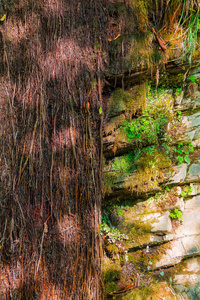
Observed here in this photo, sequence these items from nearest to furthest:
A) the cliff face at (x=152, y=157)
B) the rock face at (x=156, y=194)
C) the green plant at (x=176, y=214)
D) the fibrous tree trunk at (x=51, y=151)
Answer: the fibrous tree trunk at (x=51, y=151), the cliff face at (x=152, y=157), the rock face at (x=156, y=194), the green plant at (x=176, y=214)

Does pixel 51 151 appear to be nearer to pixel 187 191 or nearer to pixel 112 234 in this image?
pixel 112 234

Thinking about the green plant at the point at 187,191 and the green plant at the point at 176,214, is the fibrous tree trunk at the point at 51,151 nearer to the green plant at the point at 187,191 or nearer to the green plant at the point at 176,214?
the green plant at the point at 176,214

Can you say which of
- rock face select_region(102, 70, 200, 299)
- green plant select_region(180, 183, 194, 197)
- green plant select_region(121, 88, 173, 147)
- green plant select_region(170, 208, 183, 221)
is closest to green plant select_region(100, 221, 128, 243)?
rock face select_region(102, 70, 200, 299)

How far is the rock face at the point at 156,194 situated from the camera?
115 inches

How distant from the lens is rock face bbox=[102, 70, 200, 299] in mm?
2914

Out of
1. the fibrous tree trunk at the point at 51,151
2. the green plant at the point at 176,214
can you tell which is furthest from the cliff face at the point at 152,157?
the fibrous tree trunk at the point at 51,151

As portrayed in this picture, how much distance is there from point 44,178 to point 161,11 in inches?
101

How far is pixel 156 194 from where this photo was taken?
3096 millimetres

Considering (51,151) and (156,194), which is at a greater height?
(51,151)

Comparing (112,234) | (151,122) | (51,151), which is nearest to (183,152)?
(151,122)

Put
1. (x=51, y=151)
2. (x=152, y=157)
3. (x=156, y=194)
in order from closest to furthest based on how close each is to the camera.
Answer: (x=51, y=151), (x=152, y=157), (x=156, y=194)

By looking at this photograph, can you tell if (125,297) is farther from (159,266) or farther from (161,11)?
(161,11)

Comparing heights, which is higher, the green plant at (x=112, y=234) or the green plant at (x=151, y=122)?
the green plant at (x=151, y=122)

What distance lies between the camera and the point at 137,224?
301cm
